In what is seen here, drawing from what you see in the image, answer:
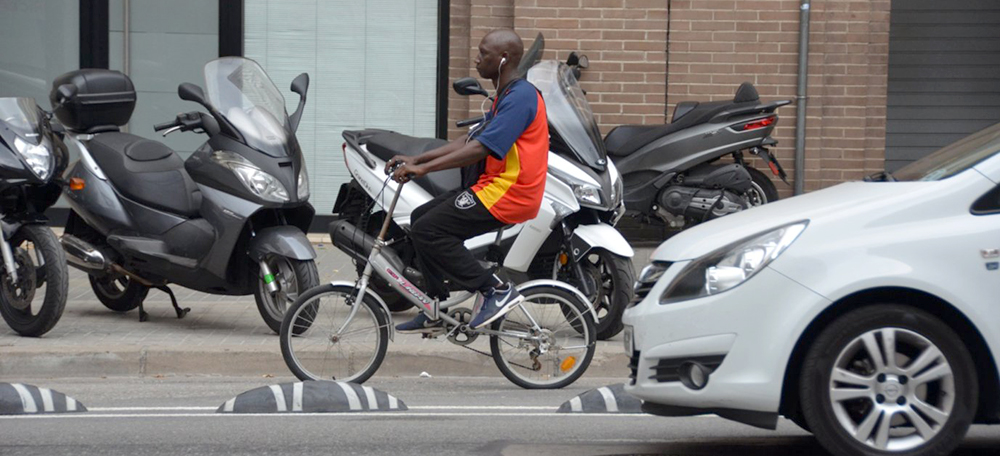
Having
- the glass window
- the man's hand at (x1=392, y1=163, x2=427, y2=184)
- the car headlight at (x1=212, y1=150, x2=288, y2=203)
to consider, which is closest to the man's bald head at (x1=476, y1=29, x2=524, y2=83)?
the man's hand at (x1=392, y1=163, x2=427, y2=184)

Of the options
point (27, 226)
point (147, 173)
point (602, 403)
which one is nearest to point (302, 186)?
point (147, 173)

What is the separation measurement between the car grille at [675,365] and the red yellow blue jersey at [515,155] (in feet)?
6.13

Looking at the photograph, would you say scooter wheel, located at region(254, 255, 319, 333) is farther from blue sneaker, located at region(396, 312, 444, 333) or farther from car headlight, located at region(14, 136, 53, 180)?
car headlight, located at region(14, 136, 53, 180)

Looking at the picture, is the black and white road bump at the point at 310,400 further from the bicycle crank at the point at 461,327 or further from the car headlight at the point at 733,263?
the car headlight at the point at 733,263

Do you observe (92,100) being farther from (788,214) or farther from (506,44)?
(788,214)

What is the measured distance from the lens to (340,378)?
7.29 m

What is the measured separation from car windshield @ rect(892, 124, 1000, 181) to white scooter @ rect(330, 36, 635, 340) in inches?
105

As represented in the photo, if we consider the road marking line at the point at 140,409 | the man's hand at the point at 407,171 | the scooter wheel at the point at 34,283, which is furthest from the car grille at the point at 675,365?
the scooter wheel at the point at 34,283

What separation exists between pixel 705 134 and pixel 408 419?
5461mm

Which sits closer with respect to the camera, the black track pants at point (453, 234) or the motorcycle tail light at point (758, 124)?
the black track pants at point (453, 234)

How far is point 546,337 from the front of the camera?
7.20m

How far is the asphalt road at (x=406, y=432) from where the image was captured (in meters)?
5.63

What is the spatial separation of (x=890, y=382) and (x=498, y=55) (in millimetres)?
2750

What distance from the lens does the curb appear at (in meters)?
7.81
